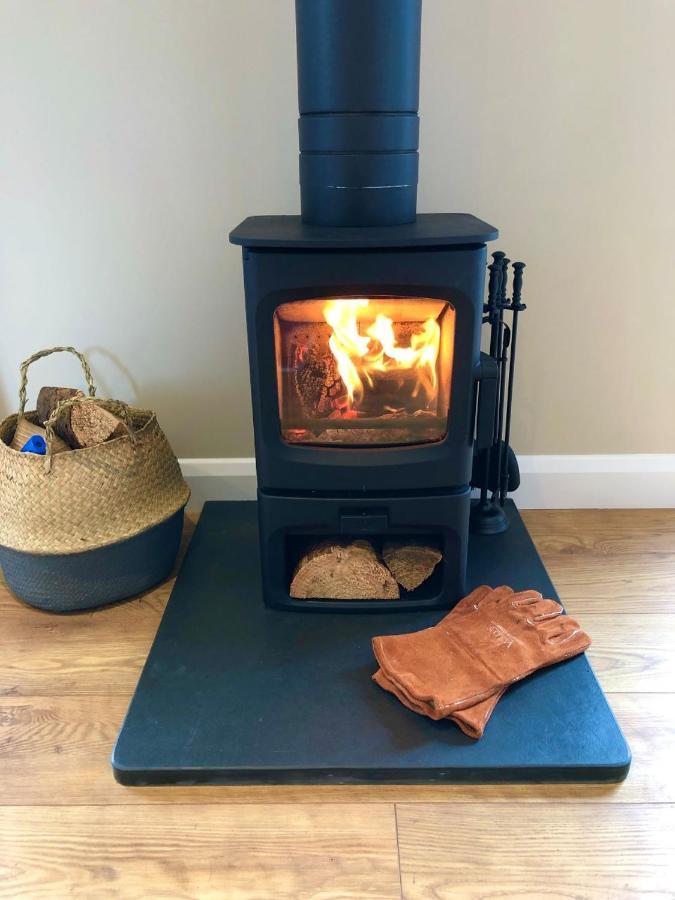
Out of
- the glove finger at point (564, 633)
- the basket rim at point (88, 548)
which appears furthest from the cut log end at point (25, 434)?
the glove finger at point (564, 633)

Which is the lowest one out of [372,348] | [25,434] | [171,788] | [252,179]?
[171,788]

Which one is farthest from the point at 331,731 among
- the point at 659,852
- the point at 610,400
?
the point at 610,400

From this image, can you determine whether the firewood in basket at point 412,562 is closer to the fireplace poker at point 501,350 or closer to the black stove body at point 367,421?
the black stove body at point 367,421

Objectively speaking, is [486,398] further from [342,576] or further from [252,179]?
[252,179]

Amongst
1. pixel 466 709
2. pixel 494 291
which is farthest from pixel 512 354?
pixel 466 709

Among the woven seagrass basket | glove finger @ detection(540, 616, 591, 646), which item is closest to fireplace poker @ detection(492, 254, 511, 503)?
glove finger @ detection(540, 616, 591, 646)

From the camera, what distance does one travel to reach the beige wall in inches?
65.1

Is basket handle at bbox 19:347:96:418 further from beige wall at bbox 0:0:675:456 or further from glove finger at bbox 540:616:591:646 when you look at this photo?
glove finger at bbox 540:616:591:646

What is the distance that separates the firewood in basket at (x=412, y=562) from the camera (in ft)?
5.22

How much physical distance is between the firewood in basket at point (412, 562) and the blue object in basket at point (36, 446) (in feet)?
2.50

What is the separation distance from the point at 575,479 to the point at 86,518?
1261 millimetres

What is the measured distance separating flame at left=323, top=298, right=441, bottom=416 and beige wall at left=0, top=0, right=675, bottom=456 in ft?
1.69

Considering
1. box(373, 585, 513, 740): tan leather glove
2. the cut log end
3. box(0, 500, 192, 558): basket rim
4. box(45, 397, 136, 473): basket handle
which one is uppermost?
box(45, 397, 136, 473): basket handle

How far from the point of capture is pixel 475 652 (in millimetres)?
1391
